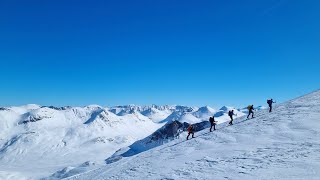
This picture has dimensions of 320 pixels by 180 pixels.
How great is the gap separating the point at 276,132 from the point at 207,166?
32.8ft

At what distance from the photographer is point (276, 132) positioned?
89.2 feet

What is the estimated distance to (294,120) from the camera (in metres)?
31.0

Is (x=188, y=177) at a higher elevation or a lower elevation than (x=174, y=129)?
lower

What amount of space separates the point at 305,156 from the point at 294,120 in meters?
13.5

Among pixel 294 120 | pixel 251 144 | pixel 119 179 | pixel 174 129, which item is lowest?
pixel 119 179

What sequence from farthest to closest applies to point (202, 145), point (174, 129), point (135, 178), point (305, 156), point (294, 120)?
point (174, 129) → point (294, 120) → point (202, 145) → point (135, 178) → point (305, 156)

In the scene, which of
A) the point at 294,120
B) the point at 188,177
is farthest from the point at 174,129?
the point at 188,177

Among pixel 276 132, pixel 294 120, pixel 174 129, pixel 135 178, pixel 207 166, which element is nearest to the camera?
pixel 207 166

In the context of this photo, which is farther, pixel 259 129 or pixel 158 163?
pixel 259 129

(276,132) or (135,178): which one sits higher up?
(276,132)

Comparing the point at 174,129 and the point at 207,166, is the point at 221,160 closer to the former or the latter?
the point at 207,166

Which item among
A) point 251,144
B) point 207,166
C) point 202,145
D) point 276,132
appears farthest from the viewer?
point 202,145

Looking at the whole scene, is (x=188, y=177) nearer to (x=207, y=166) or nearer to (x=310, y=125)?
(x=207, y=166)

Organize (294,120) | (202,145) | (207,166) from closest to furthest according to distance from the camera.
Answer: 1. (207,166)
2. (202,145)
3. (294,120)
